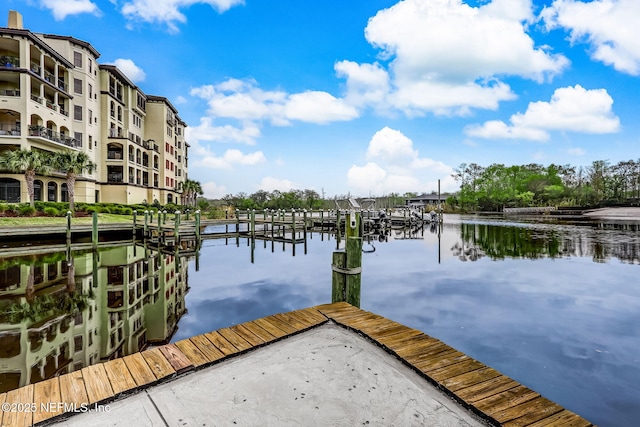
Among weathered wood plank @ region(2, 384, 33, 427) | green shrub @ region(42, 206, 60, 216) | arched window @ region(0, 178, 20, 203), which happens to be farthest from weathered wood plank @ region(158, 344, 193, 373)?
arched window @ region(0, 178, 20, 203)

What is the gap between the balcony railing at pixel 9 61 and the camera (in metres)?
26.6

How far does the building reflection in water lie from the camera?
551 centimetres

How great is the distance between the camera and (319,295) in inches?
381

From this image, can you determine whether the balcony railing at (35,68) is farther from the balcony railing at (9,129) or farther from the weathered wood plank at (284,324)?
the weathered wood plank at (284,324)

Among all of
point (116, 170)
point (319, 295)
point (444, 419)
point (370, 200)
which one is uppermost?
point (116, 170)

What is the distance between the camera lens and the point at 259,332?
4.84 meters

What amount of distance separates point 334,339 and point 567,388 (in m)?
3.35

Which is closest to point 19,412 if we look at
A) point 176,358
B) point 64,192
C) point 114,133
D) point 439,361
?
point 176,358

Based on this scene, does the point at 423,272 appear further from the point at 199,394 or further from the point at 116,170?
the point at 116,170

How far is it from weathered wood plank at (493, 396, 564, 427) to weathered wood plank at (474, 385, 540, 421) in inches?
1.7

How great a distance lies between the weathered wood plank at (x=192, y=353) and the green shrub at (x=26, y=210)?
2624cm

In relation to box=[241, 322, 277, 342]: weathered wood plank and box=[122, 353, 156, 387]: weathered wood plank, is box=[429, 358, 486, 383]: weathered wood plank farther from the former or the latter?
box=[122, 353, 156, 387]: weathered wood plank

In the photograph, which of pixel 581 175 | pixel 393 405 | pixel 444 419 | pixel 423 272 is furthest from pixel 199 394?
pixel 581 175

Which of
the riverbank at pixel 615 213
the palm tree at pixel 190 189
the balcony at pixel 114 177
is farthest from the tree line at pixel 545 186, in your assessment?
the balcony at pixel 114 177
